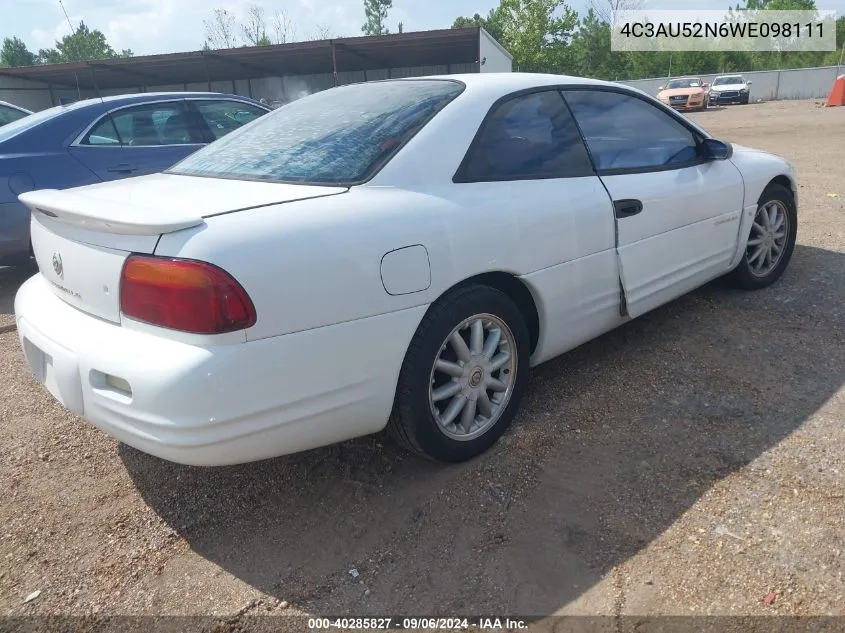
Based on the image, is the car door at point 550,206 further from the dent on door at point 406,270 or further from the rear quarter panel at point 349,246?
the dent on door at point 406,270

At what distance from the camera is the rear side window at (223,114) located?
5840 mm

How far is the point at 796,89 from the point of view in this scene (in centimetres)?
4012

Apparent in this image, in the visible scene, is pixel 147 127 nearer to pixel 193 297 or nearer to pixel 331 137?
pixel 331 137

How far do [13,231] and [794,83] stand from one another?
46469 millimetres

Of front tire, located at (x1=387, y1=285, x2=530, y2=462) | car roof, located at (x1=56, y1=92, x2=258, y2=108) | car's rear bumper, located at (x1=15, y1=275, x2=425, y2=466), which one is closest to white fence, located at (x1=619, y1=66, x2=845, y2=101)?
car roof, located at (x1=56, y1=92, x2=258, y2=108)

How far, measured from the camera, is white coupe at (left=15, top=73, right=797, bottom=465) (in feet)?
6.15

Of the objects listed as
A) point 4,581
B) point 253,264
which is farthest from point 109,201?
point 4,581

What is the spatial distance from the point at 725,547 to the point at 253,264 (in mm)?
1740

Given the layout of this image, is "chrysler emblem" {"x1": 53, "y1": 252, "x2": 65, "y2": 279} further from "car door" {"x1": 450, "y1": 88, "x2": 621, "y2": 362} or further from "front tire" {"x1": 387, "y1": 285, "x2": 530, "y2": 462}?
"car door" {"x1": 450, "y1": 88, "x2": 621, "y2": 362}

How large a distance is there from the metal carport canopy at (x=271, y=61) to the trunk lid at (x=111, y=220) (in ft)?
61.6

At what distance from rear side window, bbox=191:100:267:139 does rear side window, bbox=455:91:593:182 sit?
3.64m

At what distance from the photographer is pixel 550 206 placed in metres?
2.66

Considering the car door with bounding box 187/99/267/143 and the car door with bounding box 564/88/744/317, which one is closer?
the car door with bounding box 564/88/744/317

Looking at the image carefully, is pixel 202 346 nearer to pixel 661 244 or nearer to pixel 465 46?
pixel 661 244
